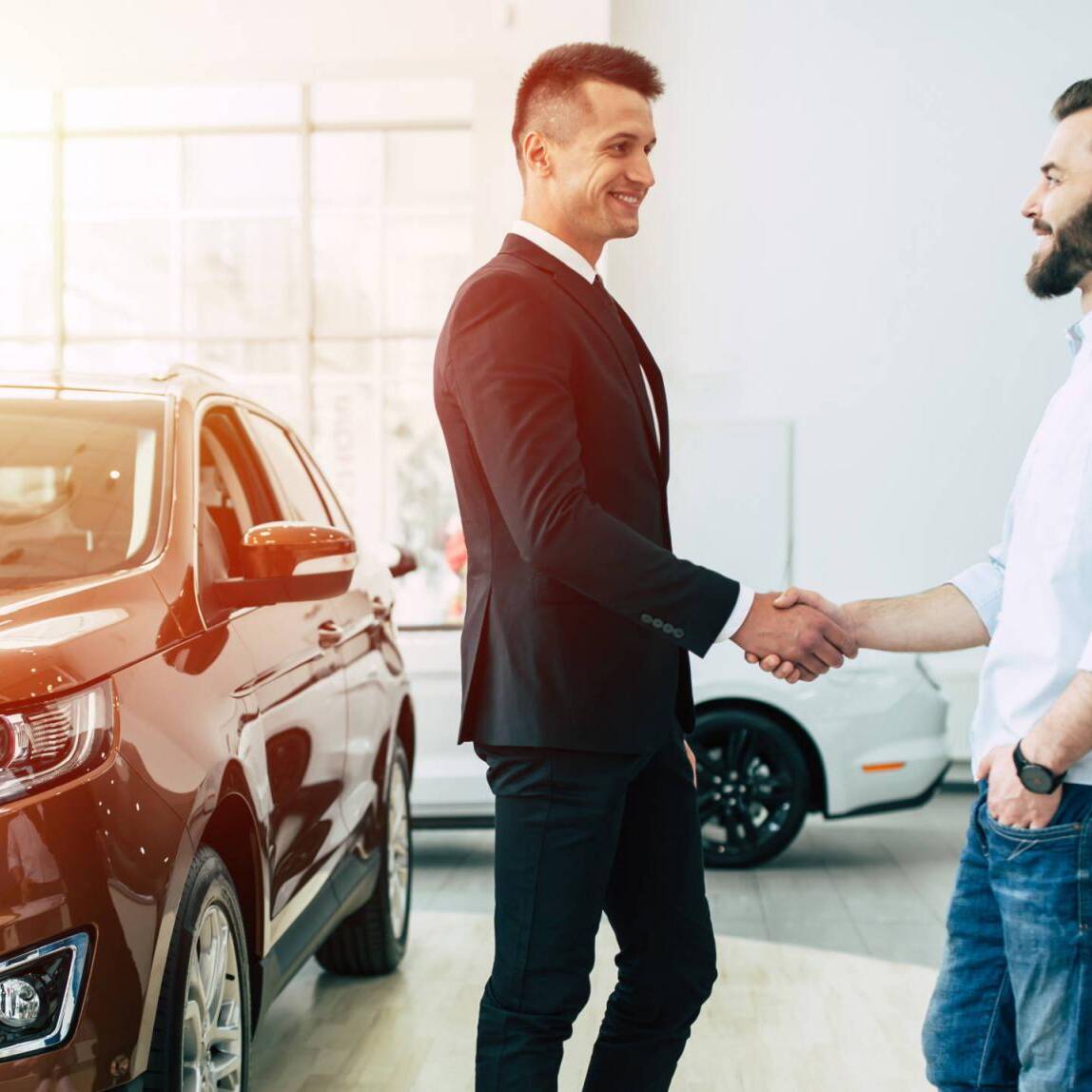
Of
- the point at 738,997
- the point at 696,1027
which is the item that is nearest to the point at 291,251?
the point at 738,997

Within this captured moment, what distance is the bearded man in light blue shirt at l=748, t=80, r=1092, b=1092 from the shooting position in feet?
6.29

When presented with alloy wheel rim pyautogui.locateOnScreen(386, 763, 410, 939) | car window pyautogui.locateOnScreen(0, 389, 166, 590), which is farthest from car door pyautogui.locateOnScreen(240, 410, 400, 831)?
car window pyautogui.locateOnScreen(0, 389, 166, 590)

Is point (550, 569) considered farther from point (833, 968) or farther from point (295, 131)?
point (295, 131)

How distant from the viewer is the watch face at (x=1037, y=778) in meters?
1.91

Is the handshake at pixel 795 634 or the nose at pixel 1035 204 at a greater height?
the nose at pixel 1035 204

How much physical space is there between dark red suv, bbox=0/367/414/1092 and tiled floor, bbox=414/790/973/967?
Answer: 1679 mm

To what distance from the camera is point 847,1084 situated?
12.0 ft

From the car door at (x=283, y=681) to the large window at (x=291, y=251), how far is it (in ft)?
25.9

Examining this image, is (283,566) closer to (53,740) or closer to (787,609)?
(53,740)

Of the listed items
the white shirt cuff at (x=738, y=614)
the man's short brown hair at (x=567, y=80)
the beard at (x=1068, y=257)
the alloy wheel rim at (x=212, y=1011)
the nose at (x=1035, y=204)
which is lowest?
the alloy wheel rim at (x=212, y=1011)

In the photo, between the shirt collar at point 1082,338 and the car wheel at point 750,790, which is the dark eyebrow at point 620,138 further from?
the car wheel at point 750,790

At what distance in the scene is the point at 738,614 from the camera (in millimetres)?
2258

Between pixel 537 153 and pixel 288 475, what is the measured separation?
185 cm

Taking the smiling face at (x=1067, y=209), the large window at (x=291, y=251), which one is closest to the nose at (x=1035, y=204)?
the smiling face at (x=1067, y=209)
